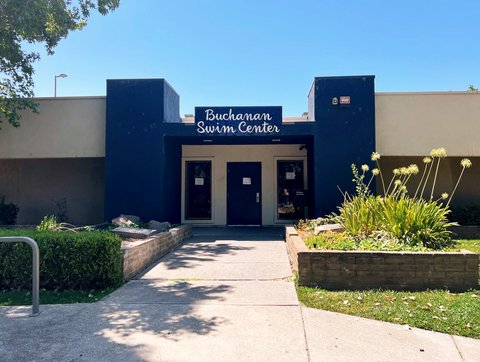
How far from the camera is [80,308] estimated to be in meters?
5.09

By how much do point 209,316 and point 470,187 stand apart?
1202 centimetres

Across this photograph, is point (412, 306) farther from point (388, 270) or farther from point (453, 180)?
point (453, 180)

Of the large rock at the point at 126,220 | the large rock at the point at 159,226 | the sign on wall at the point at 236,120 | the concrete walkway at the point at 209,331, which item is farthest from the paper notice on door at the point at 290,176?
the concrete walkway at the point at 209,331

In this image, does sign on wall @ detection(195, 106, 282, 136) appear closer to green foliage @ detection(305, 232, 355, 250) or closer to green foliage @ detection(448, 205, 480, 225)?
green foliage @ detection(305, 232, 355, 250)

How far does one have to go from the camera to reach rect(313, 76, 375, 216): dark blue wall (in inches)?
440

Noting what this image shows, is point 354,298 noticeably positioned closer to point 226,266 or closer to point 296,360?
point 296,360

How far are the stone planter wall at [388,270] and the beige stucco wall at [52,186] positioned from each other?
10354mm

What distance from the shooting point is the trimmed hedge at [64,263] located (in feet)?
19.6

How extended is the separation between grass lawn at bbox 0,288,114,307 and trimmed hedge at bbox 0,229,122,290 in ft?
0.47

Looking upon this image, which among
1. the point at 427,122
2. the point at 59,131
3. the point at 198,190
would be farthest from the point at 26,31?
the point at 427,122

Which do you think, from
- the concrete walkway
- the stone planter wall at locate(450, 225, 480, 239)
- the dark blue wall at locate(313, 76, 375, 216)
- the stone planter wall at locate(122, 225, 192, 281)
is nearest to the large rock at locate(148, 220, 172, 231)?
the stone planter wall at locate(122, 225, 192, 281)

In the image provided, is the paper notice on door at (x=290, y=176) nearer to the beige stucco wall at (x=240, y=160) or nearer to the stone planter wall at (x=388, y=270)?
the beige stucco wall at (x=240, y=160)

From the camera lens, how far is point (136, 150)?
11492 millimetres

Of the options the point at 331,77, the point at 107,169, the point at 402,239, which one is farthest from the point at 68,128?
the point at 402,239
